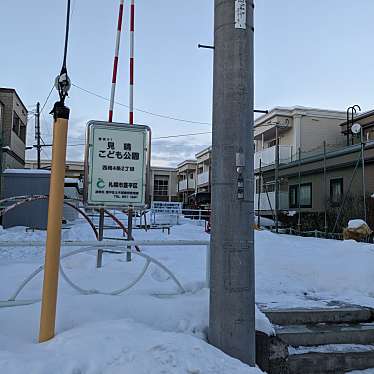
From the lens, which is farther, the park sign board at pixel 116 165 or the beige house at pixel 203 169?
the beige house at pixel 203 169

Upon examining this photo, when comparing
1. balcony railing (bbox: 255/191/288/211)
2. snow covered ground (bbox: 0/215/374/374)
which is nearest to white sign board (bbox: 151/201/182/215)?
balcony railing (bbox: 255/191/288/211)

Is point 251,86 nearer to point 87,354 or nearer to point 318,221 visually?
point 87,354

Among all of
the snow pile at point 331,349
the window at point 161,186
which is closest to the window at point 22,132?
the snow pile at point 331,349

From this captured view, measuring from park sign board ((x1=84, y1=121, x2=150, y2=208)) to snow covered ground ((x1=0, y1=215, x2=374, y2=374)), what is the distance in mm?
931

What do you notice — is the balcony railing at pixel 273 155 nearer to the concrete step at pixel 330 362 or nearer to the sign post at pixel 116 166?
the sign post at pixel 116 166

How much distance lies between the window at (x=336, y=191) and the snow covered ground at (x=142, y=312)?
1139cm

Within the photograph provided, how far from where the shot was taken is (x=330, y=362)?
13.1 feet

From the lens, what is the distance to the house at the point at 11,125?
926 inches

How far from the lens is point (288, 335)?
4086 millimetres

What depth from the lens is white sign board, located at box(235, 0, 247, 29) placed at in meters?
3.16

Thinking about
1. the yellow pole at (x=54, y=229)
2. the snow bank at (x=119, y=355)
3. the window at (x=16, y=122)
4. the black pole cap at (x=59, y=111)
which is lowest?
the snow bank at (x=119, y=355)

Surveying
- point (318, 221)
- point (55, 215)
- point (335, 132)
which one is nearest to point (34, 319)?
point (55, 215)

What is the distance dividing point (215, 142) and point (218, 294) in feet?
3.77

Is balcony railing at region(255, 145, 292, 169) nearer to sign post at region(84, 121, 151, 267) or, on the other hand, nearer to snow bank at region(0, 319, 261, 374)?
sign post at region(84, 121, 151, 267)
